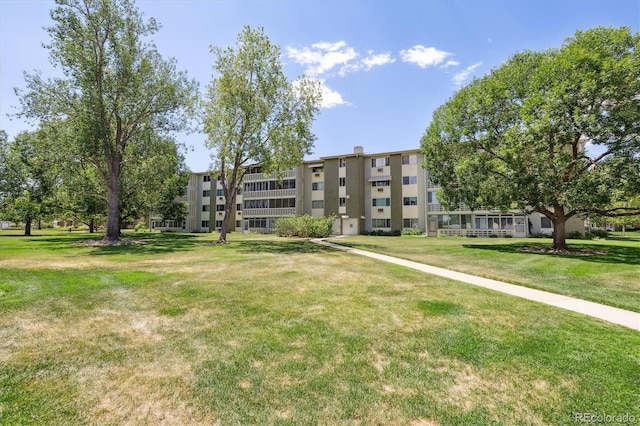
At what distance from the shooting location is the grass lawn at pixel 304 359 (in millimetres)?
3471

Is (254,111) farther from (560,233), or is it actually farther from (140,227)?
(140,227)

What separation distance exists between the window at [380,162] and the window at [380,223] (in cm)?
822

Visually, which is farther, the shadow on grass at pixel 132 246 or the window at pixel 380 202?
the window at pixel 380 202

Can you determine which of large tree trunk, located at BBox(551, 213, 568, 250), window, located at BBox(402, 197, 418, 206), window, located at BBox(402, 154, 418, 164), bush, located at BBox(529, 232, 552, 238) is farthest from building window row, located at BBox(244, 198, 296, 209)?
large tree trunk, located at BBox(551, 213, 568, 250)

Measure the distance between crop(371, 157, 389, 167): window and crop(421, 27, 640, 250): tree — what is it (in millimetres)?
21099

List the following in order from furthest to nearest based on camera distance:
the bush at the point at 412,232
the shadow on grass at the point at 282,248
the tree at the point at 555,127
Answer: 1. the bush at the point at 412,232
2. the shadow on grass at the point at 282,248
3. the tree at the point at 555,127

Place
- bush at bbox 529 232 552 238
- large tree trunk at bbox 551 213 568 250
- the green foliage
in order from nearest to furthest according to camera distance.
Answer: large tree trunk at bbox 551 213 568 250, the green foliage, bush at bbox 529 232 552 238

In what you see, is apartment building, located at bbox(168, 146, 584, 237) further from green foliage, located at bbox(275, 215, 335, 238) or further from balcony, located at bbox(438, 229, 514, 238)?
green foliage, located at bbox(275, 215, 335, 238)

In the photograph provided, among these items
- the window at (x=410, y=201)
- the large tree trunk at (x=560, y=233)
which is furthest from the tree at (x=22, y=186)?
the large tree trunk at (x=560, y=233)

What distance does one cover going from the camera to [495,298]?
796 centimetres

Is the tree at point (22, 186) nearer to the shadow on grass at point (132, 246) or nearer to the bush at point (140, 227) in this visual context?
the shadow on grass at point (132, 246)

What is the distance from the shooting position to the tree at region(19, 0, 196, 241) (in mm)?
21906

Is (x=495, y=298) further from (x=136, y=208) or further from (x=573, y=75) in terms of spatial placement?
(x=136, y=208)

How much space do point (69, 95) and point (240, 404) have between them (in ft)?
92.5
